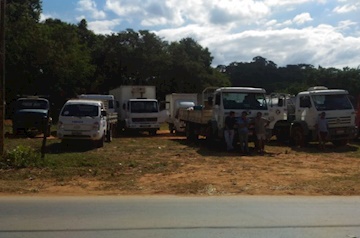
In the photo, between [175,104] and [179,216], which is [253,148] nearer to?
[179,216]

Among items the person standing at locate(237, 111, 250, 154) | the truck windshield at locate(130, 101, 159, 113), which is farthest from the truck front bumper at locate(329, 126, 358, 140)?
the truck windshield at locate(130, 101, 159, 113)

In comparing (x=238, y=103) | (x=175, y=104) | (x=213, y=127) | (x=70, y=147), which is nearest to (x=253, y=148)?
(x=213, y=127)

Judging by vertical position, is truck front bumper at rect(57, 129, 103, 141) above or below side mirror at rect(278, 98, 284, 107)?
below

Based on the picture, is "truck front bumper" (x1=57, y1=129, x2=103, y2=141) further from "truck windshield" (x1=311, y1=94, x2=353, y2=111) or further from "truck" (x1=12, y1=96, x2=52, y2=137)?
"truck windshield" (x1=311, y1=94, x2=353, y2=111)

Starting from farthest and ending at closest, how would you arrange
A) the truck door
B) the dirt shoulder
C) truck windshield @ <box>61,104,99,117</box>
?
the truck door < truck windshield @ <box>61,104,99,117</box> < the dirt shoulder

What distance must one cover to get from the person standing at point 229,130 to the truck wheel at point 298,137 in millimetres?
4048

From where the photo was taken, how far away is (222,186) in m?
11.3

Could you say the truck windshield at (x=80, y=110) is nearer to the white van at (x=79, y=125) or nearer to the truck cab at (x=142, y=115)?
the white van at (x=79, y=125)

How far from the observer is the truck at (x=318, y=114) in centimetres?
1973

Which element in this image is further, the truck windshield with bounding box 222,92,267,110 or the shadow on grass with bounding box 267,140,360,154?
the shadow on grass with bounding box 267,140,360,154

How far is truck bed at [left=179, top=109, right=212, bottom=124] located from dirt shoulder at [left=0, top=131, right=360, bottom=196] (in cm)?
252

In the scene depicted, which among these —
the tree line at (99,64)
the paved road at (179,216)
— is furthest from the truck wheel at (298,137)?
the tree line at (99,64)

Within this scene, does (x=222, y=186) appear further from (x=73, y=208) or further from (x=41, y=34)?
(x=41, y=34)

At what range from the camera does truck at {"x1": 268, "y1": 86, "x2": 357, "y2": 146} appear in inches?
777
